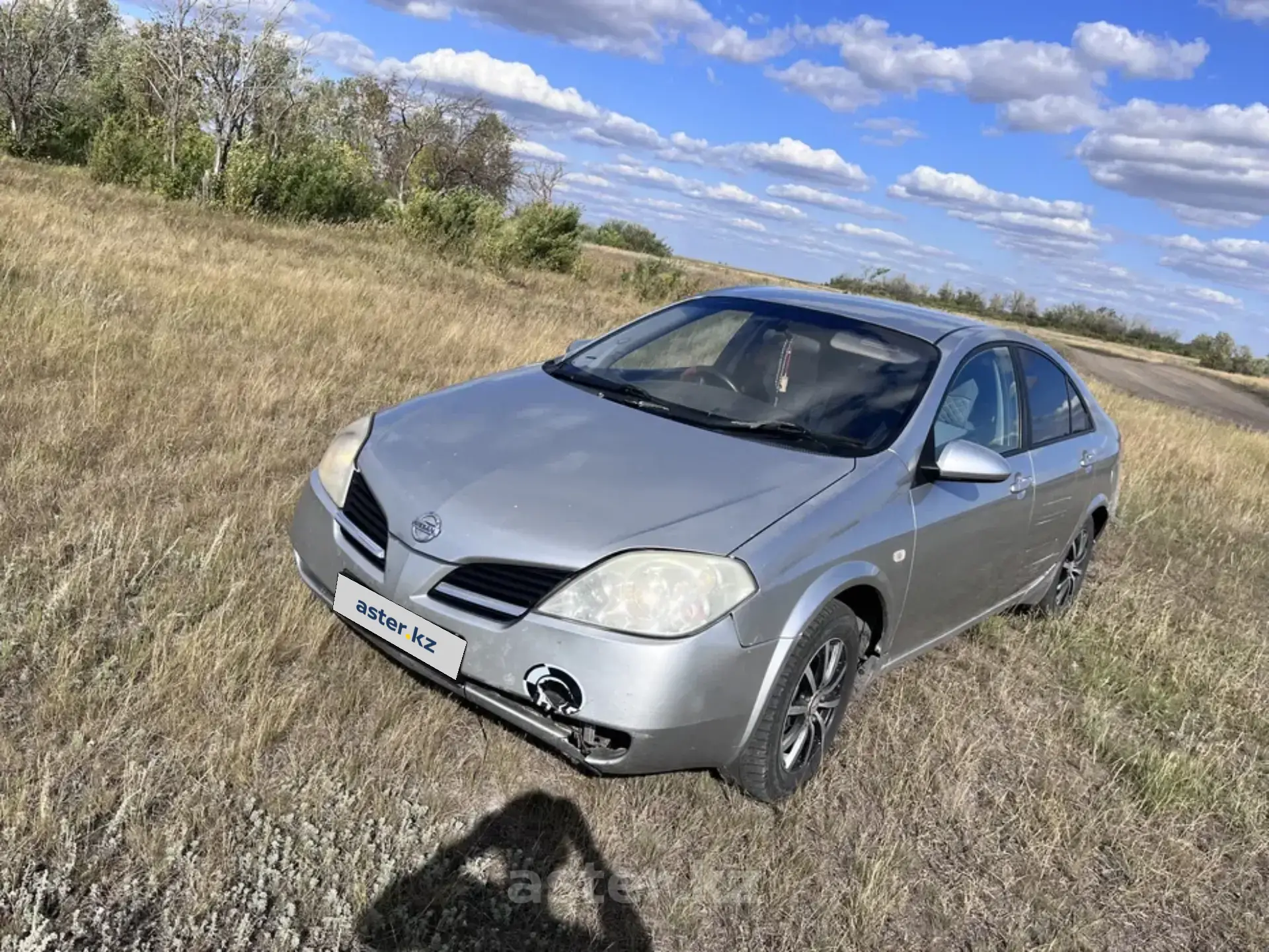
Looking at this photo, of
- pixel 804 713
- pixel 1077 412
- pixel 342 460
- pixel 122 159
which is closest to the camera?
pixel 804 713

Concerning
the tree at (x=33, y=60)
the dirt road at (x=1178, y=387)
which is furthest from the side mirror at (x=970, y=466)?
the tree at (x=33, y=60)

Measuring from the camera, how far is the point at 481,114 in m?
42.6

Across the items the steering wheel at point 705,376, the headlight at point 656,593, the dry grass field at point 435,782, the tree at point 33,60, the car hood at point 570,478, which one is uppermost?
the tree at point 33,60

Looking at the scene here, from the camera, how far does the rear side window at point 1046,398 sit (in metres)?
4.27

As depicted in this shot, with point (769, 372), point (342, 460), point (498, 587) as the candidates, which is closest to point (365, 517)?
point (342, 460)

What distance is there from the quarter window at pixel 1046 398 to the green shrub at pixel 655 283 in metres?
19.6

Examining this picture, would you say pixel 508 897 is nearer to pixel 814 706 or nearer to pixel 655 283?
pixel 814 706

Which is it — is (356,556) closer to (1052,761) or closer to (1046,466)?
(1052,761)

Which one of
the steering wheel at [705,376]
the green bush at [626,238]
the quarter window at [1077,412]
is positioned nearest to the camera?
the steering wheel at [705,376]

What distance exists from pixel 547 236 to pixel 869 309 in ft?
71.0

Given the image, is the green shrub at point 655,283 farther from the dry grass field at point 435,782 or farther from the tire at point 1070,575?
the dry grass field at point 435,782

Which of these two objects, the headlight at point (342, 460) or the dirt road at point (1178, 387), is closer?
the headlight at point (342, 460)

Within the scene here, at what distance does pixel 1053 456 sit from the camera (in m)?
4.29

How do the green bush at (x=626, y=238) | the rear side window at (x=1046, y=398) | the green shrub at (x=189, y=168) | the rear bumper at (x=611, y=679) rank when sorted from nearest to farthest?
the rear bumper at (x=611, y=679)
the rear side window at (x=1046, y=398)
the green shrub at (x=189, y=168)
the green bush at (x=626, y=238)
